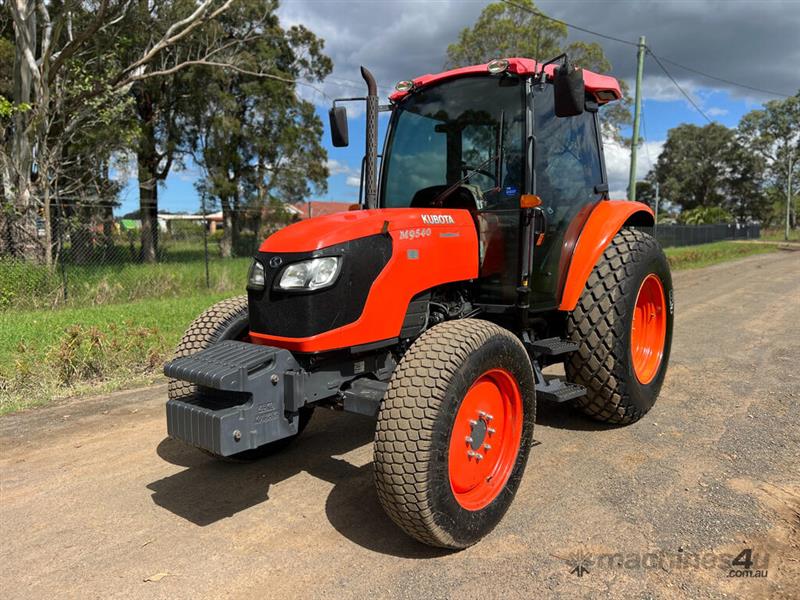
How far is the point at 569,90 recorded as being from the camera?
10.4ft

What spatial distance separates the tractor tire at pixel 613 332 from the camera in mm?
4062

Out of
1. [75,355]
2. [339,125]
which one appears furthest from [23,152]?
[339,125]

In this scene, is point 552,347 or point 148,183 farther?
point 148,183

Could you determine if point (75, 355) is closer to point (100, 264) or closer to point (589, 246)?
point (589, 246)

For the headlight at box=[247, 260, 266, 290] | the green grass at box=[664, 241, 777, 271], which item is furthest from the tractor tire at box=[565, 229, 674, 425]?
the green grass at box=[664, 241, 777, 271]

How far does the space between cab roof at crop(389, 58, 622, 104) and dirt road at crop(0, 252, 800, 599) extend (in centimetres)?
252

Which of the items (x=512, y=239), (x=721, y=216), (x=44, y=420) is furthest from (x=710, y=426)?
(x=721, y=216)

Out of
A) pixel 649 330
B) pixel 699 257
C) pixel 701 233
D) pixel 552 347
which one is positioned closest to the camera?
pixel 552 347

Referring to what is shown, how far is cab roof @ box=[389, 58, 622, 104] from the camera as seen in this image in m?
3.65

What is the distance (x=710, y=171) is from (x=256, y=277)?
6543cm

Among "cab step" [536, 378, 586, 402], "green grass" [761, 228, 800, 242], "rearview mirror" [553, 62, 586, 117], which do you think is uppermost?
"rearview mirror" [553, 62, 586, 117]

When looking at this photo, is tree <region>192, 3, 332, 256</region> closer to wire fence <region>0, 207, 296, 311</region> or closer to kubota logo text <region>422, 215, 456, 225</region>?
wire fence <region>0, 207, 296, 311</region>

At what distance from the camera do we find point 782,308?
31.9 feet

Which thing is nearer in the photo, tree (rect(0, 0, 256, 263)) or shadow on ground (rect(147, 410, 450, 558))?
shadow on ground (rect(147, 410, 450, 558))
